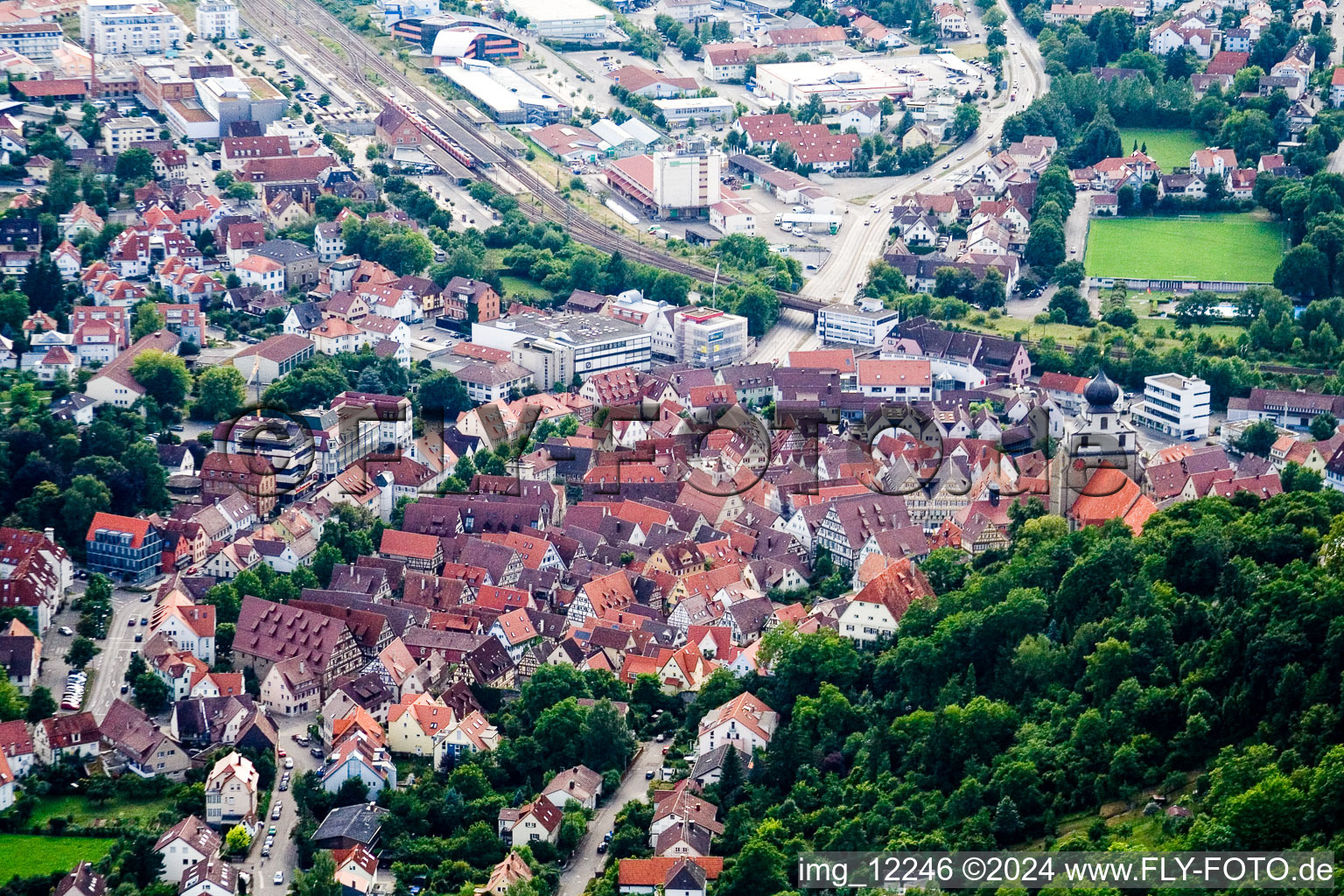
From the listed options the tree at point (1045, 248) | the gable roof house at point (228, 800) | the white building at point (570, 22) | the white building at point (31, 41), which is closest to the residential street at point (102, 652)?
the gable roof house at point (228, 800)

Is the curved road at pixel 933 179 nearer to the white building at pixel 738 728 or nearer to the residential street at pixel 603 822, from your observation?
the white building at pixel 738 728

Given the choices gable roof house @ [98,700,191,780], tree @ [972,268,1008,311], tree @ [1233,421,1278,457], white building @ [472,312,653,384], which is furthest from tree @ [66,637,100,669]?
tree @ [972,268,1008,311]

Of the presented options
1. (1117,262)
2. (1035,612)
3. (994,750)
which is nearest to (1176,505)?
(1035,612)

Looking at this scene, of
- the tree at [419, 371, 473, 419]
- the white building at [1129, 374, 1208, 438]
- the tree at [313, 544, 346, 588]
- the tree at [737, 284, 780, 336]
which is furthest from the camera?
the tree at [737, 284, 780, 336]

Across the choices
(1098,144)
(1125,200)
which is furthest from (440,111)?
(1125,200)

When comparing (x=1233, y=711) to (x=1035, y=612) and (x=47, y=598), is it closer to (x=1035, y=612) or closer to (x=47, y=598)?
(x=1035, y=612)

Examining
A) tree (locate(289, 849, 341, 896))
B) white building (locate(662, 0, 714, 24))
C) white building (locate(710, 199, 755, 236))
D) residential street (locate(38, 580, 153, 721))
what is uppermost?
tree (locate(289, 849, 341, 896))

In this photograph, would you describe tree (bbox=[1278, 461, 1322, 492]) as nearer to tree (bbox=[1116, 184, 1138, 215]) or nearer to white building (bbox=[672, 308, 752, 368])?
white building (bbox=[672, 308, 752, 368])
